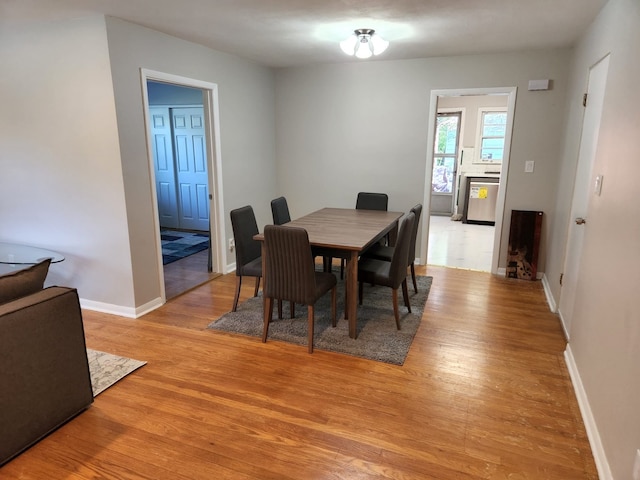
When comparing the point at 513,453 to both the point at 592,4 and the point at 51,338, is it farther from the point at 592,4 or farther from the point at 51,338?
the point at 592,4

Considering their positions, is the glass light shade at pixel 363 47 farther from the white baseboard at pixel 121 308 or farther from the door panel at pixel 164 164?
the door panel at pixel 164 164

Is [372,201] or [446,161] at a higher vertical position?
[446,161]

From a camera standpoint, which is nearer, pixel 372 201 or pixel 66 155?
pixel 66 155

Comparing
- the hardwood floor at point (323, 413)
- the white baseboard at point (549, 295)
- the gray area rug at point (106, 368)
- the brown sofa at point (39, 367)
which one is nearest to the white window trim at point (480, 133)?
the white baseboard at point (549, 295)

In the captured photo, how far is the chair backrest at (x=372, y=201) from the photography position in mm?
4391

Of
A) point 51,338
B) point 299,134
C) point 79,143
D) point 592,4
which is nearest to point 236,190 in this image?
point 299,134

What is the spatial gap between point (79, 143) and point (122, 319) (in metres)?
1.46

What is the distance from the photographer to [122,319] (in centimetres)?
330

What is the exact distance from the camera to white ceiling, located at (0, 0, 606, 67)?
2.58m

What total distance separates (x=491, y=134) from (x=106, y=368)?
731 centimetres

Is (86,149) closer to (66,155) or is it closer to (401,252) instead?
(66,155)

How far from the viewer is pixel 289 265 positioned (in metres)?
2.66

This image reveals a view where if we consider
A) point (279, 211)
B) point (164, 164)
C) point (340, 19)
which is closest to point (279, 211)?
point (279, 211)

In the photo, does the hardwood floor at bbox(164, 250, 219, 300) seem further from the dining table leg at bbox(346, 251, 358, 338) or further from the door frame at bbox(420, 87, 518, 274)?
the door frame at bbox(420, 87, 518, 274)
